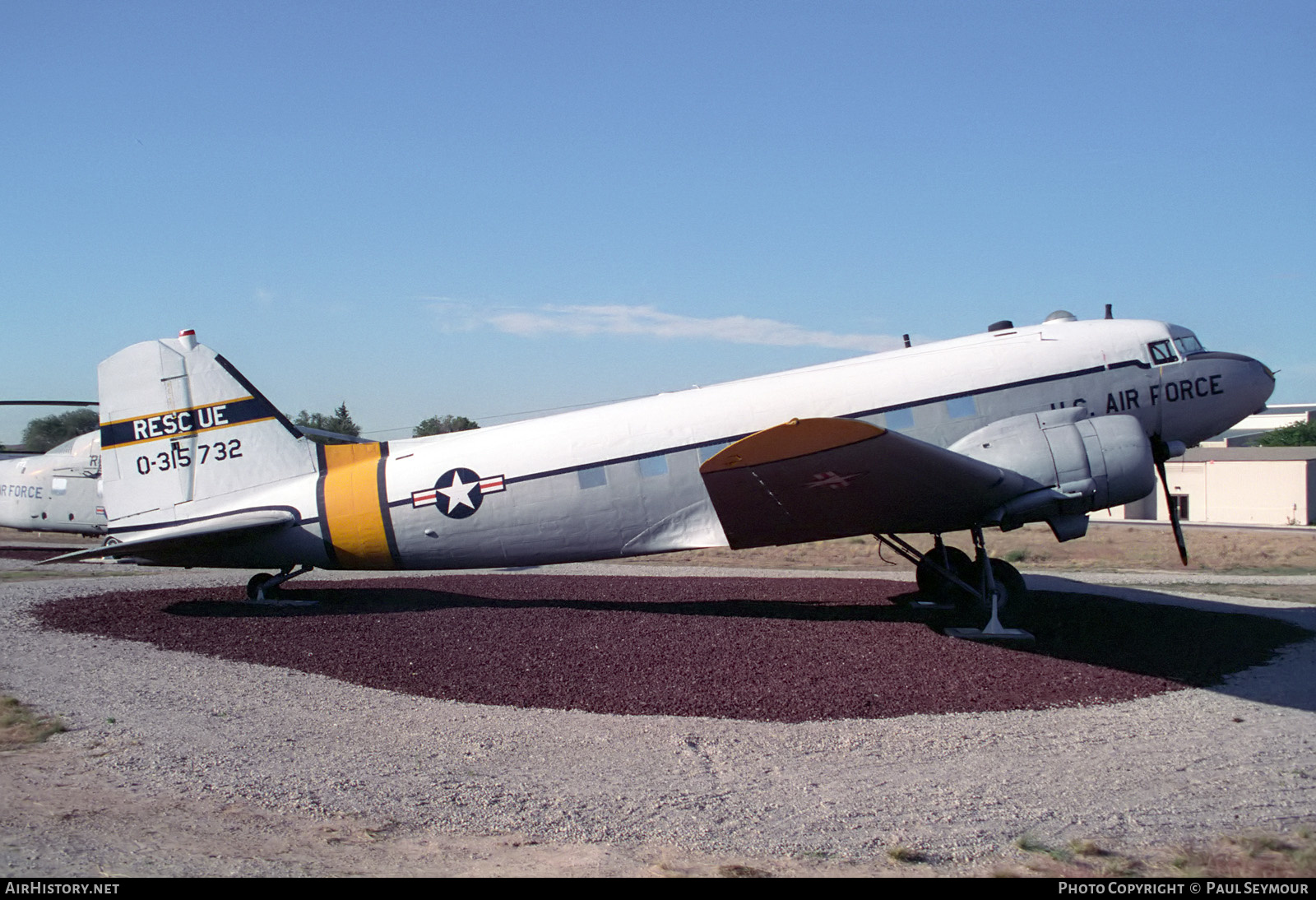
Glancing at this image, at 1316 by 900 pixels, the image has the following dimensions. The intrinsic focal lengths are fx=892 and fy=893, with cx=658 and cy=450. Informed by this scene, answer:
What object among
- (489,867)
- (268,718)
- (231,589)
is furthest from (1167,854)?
(231,589)

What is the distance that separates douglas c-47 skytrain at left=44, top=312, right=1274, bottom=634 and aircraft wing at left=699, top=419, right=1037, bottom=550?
0.16 ft

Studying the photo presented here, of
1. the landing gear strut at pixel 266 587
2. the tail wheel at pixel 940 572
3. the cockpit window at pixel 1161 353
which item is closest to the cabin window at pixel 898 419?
the tail wheel at pixel 940 572

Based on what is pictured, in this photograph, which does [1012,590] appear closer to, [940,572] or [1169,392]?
[940,572]

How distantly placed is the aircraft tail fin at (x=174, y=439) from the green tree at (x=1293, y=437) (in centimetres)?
7822

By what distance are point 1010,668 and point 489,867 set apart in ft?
22.4

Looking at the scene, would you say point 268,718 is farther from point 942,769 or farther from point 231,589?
point 231,589

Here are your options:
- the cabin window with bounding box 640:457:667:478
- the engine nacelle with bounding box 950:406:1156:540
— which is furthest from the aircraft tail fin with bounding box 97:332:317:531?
the engine nacelle with bounding box 950:406:1156:540

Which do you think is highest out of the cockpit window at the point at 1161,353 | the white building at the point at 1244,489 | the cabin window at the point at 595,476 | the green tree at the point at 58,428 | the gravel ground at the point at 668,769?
the green tree at the point at 58,428

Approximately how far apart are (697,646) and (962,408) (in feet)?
15.2

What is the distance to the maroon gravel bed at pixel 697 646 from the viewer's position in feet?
28.9

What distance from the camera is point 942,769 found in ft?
22.0

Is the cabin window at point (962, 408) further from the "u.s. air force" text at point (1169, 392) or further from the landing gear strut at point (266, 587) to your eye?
the landing gear strut at point (266, 587)

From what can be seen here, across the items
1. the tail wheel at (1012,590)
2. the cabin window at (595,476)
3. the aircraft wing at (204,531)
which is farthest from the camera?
the aircraft wing at (204,531)

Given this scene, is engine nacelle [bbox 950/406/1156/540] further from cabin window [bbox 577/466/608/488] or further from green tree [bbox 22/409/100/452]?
green tree [bbox 22/409/100/452]
